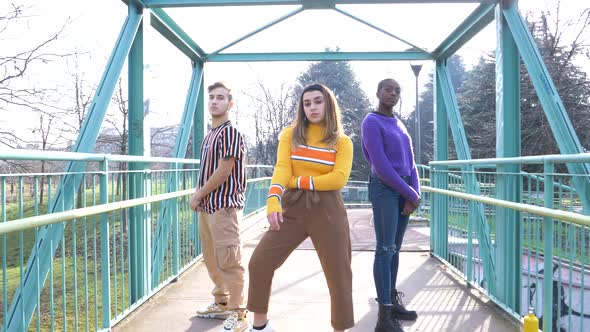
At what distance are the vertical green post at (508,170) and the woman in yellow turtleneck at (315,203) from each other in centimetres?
156

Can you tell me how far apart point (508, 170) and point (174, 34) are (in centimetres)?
382

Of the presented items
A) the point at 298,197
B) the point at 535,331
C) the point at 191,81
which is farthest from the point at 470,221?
the point at 191,81

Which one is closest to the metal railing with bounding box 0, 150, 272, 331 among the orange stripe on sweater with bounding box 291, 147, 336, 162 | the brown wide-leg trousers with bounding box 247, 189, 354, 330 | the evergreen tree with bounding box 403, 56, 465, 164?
the brown wide-leg trousers with bounding box 247, 189, 354, 330

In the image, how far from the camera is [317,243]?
2768 mm

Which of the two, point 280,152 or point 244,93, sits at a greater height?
point 244,93

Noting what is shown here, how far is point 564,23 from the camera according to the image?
15.4 metres

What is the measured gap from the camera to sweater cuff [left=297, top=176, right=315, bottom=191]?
273 cm

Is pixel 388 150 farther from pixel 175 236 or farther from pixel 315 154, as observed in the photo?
pixel 175 236

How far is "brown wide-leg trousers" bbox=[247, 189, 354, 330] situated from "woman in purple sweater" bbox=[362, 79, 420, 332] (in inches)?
25.3

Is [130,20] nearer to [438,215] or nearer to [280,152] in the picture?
[280,152]

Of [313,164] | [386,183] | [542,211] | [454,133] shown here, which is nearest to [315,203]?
[313,164]

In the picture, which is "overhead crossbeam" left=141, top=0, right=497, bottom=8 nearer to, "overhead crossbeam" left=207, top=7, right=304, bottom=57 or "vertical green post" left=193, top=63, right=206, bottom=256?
"overhead crossbeam" left=207, top=7, right=304, bottom=57

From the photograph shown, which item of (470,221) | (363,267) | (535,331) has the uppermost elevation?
(470,221)

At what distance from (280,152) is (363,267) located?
3.35 m
